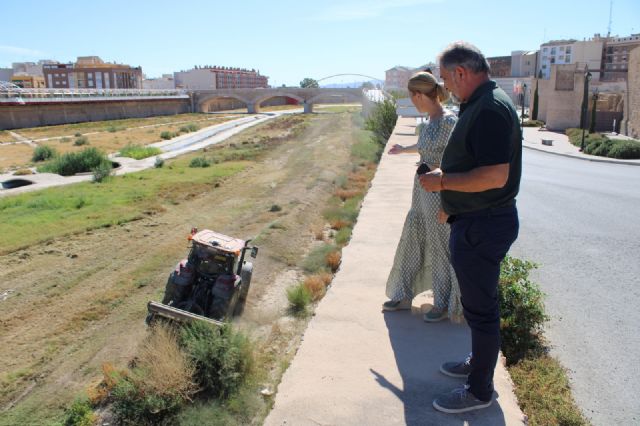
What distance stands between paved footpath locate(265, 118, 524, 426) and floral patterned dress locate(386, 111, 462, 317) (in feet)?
0.68

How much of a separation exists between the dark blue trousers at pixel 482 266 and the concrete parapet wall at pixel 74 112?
53.9m

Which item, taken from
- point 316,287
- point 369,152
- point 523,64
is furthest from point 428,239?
point 523,64

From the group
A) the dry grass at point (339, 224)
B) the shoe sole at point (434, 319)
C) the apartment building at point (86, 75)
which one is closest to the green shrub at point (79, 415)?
the shoe sole at point (434, 319)

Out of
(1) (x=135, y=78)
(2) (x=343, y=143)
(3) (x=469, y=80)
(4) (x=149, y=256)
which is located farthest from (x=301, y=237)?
(1) (x=135, y=78)

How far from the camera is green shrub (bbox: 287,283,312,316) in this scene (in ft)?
20.8

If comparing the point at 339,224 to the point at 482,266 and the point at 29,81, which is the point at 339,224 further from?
the point at 29,81

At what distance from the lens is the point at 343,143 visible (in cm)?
3036

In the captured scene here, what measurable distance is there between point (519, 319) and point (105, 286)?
6.77 metres

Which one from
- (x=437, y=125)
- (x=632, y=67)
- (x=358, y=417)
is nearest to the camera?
(x=358, y=417)

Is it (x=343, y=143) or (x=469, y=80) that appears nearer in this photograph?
(x=469, y=80)

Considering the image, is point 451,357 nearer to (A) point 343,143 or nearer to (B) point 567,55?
(A) point 343,143

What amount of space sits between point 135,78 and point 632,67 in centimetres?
10491

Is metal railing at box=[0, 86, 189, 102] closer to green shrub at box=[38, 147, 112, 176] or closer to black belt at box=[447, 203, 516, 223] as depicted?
green shrub at box=[38, 147, 112, 176]

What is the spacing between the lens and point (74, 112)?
5844cm
